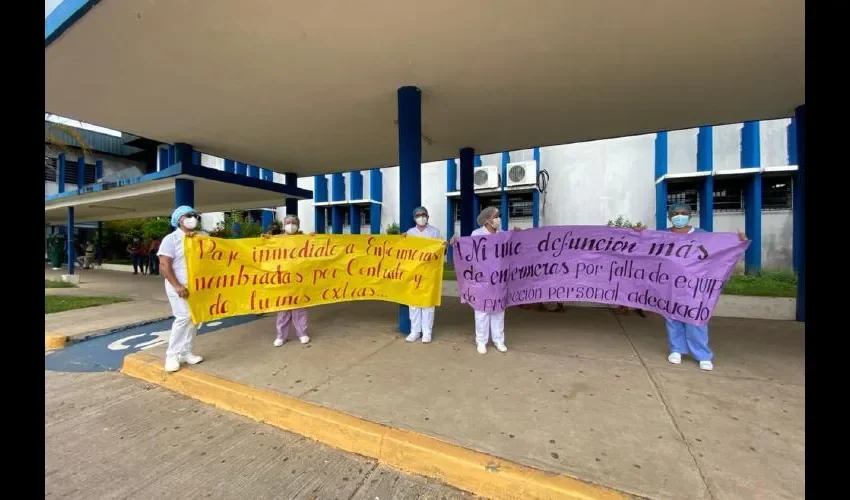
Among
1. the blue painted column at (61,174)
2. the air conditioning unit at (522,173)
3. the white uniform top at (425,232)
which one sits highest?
the blue painted column at (61,174)

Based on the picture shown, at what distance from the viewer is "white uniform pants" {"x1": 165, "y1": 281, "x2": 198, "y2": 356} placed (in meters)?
3.80

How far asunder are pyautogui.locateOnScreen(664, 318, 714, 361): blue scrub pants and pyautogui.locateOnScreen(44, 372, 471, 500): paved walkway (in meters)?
3.17

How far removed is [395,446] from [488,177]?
15.3m

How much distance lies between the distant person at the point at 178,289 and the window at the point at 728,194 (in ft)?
54.8

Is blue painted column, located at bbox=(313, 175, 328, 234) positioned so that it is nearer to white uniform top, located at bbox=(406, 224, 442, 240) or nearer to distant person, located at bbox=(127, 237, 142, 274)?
distant person, located at bbox=(127, 237, 142, 274)

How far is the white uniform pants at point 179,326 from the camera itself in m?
3.80

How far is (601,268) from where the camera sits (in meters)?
4.47

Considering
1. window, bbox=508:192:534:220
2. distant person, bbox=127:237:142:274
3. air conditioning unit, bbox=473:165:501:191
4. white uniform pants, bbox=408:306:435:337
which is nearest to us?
white uniform pants, bbox=408:306:435:337

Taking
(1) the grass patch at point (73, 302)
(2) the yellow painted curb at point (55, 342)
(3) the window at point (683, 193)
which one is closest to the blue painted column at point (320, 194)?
(1) the grass patch at point (73, 302)

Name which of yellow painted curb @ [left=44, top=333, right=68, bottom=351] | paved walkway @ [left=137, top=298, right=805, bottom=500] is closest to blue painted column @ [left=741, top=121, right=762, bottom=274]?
paved walkway @ [left=137, top=298, right=805, bottom=500]

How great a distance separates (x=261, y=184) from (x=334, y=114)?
14.8ft

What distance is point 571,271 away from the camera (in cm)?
457

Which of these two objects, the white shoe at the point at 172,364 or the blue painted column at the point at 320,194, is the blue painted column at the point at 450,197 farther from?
the white shoe at the point at 172,364
